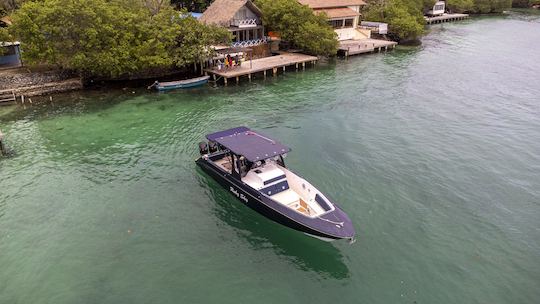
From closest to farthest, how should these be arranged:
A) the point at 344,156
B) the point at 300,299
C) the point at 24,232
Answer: the point at 300,299
the point at 24,232
the point at 344,156

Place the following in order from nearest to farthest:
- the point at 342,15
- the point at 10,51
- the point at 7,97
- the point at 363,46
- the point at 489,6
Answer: the point at 7,97, the point at 10,51, the point at 363,46, the point at 342,15, the point at 489,6

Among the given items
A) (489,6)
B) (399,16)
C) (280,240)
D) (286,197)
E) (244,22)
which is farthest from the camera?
(489,6)

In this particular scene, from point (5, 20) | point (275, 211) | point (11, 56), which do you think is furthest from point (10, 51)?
point (275, 211)

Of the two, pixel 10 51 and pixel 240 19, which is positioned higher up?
pixel 240 19

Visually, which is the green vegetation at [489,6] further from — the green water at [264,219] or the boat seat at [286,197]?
the boat seat at [286,197]

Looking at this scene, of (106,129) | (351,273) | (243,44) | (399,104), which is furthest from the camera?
(243,44)

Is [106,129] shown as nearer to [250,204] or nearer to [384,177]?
[250,204]

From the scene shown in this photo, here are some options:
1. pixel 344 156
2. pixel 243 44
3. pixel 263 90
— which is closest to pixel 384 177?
pixel 344 156

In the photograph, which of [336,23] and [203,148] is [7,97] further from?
[336,23]

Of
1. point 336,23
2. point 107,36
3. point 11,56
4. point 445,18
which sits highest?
point 445,18
